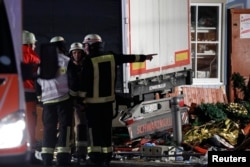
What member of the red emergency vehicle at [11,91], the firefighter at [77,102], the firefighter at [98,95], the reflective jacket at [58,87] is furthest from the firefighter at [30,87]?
the red emergency vehicle at [11,91]

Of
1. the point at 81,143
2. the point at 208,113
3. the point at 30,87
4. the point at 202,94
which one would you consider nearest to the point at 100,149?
the point at 81,143

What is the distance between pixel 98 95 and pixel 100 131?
1.68 feet

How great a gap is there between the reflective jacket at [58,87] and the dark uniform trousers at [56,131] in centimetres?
8

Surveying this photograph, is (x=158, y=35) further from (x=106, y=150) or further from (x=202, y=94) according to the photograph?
(x=202, y=94)

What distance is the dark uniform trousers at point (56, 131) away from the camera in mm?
9156

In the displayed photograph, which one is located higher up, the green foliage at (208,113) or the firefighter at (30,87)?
the firefighter at (30,87)

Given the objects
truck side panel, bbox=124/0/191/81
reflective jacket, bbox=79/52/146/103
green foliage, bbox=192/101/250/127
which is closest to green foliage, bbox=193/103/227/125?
green foliage, bbox=192/101/250/127

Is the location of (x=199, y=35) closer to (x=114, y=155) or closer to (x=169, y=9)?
(x=169, y=9)

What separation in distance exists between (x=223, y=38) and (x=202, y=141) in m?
5.75

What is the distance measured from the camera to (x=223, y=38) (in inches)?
632

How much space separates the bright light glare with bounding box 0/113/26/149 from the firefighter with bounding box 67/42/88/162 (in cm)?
255

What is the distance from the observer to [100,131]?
9.13m

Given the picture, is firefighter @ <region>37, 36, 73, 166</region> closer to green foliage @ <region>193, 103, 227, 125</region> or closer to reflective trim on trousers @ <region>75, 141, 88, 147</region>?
reflective trim on trousers @ <region>75, 141, 88, 147</region>

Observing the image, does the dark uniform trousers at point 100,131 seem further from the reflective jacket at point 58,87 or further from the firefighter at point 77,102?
the reflective jacket at point 58,87
